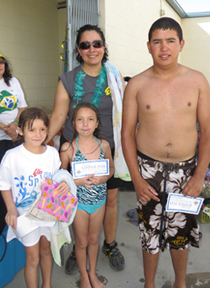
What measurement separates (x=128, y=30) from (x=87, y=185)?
13.7 feet

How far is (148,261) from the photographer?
6.04 feet

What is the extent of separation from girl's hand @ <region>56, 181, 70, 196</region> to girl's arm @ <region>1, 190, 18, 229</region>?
0.28 m

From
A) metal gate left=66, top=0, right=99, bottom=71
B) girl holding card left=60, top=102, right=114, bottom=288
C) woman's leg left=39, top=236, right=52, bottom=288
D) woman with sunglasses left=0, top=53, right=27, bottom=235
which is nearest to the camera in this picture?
woman's leg left=39, top=236, right=52, bottom=288

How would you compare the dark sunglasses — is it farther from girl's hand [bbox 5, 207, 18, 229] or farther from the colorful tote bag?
girl's hand [bbox 5, 207, 18, 229]

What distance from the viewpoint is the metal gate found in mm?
3467

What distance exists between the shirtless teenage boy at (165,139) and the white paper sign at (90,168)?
18 centimetres

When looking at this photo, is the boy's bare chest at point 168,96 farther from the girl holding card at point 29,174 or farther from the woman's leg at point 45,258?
the woman's leg at point 45,258

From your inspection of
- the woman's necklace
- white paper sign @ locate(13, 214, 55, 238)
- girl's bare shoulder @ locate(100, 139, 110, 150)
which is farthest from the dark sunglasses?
white paper sign @ locate(13, 214, 55, 238)

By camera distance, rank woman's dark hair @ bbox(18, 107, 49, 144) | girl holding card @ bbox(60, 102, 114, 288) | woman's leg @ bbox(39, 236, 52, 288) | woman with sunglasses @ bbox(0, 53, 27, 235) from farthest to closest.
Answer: woman with sunglasses @ bbox(0, 53, 27, 235) → girl holding card @ bbox(60, 102, 114, 288) → woman's leg @ bbox(39, 236, 52, 288) → woman's dark hair @ bbox(18, 107, 49, 144)

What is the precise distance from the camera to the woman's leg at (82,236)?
1831 mm

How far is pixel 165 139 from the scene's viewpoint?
65.2 inches

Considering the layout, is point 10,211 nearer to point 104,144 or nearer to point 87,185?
point 87,185

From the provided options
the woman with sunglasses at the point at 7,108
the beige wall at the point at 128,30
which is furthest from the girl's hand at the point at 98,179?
the beige wall at the point at 128,30

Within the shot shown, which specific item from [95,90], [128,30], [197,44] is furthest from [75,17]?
[197,44]
